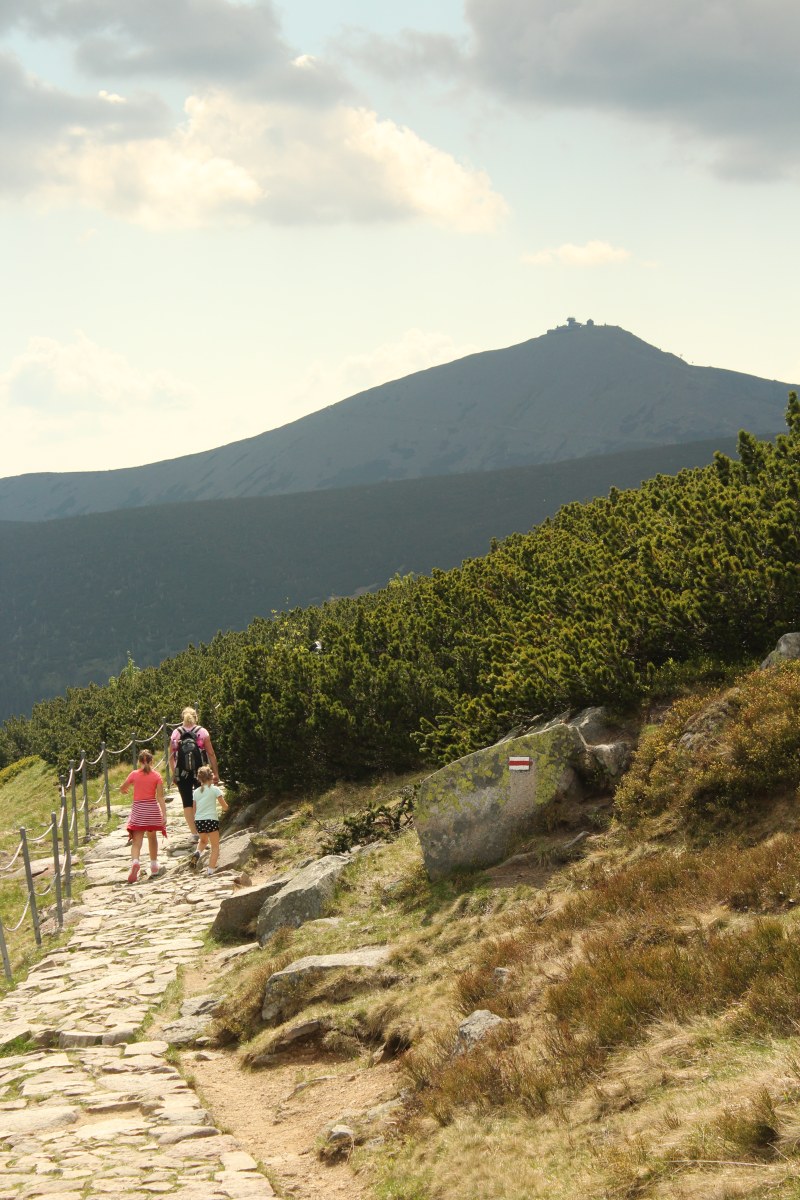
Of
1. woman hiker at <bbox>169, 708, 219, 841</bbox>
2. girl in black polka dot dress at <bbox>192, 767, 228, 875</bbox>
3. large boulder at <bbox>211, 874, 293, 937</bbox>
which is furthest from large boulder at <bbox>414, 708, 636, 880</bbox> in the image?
woman hiker at <bbox>169, 708, 219, 841</bbox>

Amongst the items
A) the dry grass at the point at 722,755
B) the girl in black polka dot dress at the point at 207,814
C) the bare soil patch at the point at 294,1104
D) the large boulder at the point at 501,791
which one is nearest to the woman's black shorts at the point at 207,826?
the girl in black polka dot dress at the point at 207,814

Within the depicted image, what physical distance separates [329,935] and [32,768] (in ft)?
86.5

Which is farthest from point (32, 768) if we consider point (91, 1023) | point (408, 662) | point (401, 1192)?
point (401, 1192)

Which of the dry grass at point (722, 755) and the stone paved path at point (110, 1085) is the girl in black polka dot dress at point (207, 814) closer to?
the stone paved path at point (110, 1085)

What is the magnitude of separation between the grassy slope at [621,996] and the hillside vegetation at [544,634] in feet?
5.43

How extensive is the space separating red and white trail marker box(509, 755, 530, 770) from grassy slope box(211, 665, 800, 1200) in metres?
0.65

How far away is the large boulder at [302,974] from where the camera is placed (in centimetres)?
840

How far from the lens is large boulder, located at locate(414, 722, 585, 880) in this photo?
9.82 m

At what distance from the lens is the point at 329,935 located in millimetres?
9469

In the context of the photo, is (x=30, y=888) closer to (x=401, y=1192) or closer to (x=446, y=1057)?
(x=446, y=1057)

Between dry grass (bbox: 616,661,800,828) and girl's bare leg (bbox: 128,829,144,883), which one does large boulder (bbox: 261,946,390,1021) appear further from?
girl's bare leg (bbox: 128,829,144,883)

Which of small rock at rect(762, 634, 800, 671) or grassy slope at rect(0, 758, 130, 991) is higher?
small rock at rect(762, 634, 800, 671)

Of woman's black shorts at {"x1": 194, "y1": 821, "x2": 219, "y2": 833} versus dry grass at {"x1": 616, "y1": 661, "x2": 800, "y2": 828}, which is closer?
dry grass at {"x1": 616, "y1": 661, "x2": 800, "y2": 828}

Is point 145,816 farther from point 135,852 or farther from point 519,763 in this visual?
point 519,763
